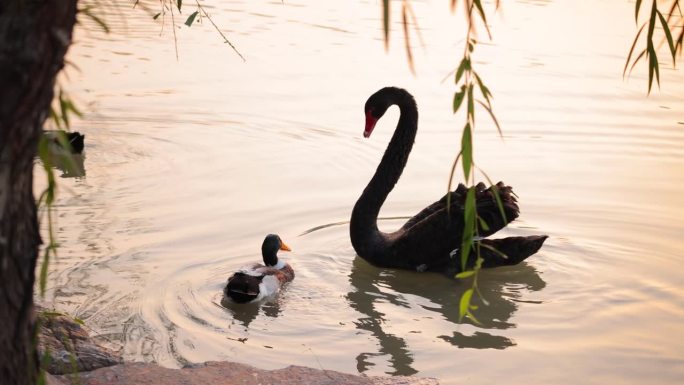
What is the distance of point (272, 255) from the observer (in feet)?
19.1

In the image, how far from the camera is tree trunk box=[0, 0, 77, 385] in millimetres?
1997

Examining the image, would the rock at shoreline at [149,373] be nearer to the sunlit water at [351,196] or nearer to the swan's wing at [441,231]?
the sunlit water at [351,196]

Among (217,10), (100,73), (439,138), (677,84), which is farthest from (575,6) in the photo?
(100,73)

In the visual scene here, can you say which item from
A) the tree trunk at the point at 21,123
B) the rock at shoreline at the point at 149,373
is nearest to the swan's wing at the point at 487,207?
the rock at shoreline at the point at 149,373

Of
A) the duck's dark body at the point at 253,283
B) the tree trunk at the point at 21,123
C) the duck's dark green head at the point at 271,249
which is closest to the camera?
the tree trunk at the point at 21,123

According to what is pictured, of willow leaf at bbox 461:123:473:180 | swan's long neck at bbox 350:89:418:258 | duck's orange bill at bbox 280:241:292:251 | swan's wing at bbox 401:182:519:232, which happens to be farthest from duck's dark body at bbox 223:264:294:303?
willow leaf at bbox 461:123:473:180

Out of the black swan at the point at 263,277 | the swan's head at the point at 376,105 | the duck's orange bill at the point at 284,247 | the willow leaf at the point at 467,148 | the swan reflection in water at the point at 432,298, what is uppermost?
the willow leaf at the point at 467,148

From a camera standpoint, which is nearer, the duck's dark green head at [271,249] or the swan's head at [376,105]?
the duck's dark green head at [271,249]

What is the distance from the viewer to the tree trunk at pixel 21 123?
1997mm

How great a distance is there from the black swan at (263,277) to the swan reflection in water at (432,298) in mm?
416

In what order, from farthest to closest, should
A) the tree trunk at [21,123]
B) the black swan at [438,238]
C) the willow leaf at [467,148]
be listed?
1. the black swan at [438,238]
2. the willow leaf at [467,148]
3. the tree trunk at [21,123]

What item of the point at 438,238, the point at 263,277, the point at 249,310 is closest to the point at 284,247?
the point at 263,277

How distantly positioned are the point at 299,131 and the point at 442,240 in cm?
284

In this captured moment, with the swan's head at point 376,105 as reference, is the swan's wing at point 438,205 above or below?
below
